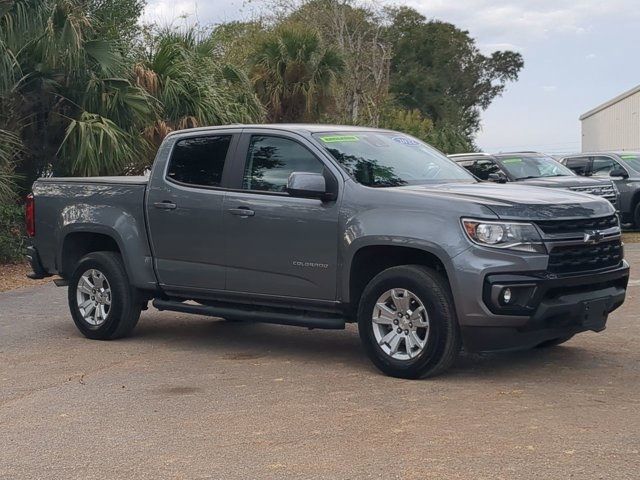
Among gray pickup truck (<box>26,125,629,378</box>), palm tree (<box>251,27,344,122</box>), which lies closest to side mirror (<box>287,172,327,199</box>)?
gray pickup truck (<box>26,125,629,378</box>)

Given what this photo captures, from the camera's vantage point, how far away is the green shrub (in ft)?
51.1

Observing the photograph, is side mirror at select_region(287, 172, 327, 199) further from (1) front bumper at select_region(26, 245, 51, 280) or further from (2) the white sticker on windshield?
(1) front bumper at select_region(26, 245, 51, 280)

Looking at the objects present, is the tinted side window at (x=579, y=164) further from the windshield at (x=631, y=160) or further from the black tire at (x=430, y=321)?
the black tire at (x=430, y=321)

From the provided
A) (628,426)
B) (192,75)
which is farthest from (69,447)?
(192,75)

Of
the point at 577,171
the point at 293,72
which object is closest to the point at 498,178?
the point at 577,171

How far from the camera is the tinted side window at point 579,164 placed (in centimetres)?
2150

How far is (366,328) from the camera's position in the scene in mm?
7375

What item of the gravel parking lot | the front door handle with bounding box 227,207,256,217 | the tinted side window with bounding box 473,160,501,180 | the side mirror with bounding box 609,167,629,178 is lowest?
the gravel parking lot

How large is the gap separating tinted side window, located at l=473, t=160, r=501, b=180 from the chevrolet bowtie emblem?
10.6 metres

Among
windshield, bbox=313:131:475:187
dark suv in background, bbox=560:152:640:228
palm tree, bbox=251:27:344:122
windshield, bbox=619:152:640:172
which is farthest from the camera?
palm tree, bbox=251:27:344:122

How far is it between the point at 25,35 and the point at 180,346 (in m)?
7.69

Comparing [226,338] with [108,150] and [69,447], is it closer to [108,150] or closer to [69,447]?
[69,447]

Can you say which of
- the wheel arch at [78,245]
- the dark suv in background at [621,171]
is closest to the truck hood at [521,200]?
the wheel arch at [78,245]

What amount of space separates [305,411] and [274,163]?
2547 mm
